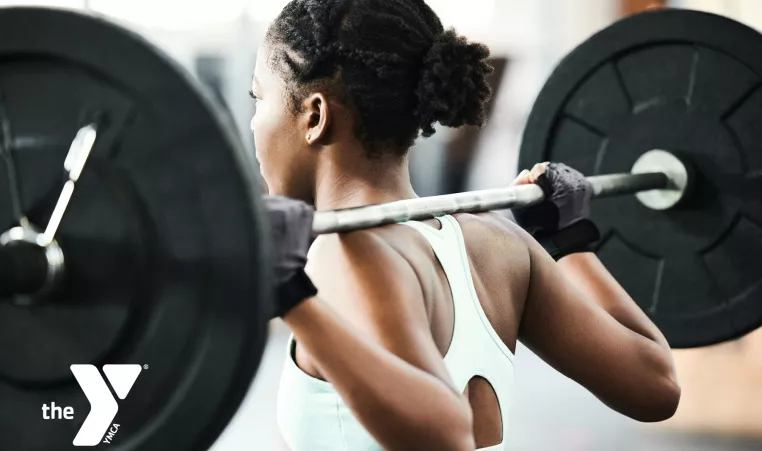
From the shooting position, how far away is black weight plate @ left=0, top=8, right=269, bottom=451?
85 centimetres

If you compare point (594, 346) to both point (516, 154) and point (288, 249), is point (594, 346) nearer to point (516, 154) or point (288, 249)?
point (288, 249)

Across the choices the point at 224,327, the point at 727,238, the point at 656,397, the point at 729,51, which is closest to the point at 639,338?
the point at 656,397

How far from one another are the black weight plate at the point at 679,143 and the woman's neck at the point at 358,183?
2.30 feet

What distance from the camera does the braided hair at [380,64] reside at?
1.23 m

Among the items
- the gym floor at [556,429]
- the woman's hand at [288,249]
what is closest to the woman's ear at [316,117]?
the woman's hand at [288,249]

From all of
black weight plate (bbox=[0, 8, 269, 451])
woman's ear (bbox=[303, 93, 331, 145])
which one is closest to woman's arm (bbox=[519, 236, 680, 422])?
woman's ear (bbox=[303, 93, 331, 145])

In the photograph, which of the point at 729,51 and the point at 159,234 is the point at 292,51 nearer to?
the point at 159,234

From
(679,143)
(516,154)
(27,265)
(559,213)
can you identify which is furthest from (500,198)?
(516,154)

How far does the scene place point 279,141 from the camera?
1293 millimetres

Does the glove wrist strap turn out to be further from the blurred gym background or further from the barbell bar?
the blurred gym background

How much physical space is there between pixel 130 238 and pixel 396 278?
12.3 inches

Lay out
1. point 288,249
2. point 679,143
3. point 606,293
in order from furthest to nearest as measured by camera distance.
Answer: point 679,143 → point 606,293 → point 288,249

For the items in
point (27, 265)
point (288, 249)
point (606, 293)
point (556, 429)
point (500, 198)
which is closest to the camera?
point (27, 265)

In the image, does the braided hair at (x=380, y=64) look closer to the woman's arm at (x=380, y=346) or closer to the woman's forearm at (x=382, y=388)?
the woman's arm at (x=380, y=346)
